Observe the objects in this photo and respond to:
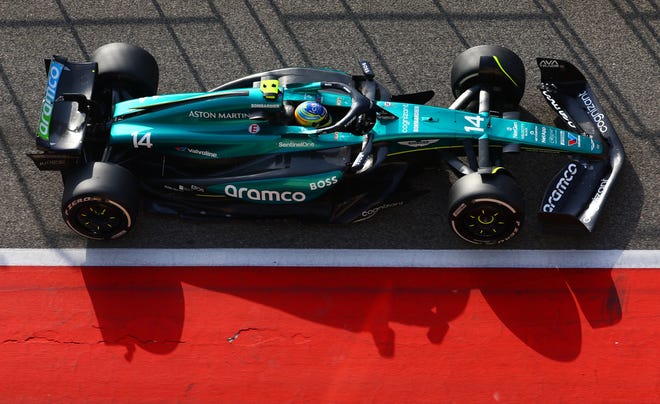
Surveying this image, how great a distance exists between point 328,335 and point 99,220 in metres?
2.34

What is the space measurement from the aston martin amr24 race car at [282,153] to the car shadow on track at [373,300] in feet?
1.53

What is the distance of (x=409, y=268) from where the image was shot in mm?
7035

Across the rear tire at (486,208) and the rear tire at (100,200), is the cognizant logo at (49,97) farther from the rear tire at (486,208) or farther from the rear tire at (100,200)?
the rear tire at (486,208)

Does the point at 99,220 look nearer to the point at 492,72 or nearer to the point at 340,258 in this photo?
the point at 340,258

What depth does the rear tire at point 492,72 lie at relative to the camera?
7.45 meters

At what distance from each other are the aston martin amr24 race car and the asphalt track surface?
11.8 inches

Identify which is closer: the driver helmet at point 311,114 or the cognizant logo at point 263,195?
the driver helmet at point 311,114

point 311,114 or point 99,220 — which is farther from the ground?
point 311,114

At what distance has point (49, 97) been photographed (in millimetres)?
6898

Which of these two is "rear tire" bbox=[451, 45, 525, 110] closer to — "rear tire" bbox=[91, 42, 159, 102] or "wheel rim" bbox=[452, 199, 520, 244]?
"wheel rim" bbox=[452, 199, 520, 244]

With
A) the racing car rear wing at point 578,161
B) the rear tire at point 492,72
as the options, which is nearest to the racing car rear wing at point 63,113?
the rear tire at point 492,72

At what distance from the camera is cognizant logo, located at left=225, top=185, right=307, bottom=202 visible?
6977mm

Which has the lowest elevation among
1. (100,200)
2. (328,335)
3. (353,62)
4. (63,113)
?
(328,335)

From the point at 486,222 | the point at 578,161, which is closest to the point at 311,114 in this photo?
the point at 486,222
